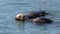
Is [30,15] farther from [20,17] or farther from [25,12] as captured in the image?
[25,12]

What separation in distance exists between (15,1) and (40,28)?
5.27 metres

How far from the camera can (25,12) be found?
18453 millimetres

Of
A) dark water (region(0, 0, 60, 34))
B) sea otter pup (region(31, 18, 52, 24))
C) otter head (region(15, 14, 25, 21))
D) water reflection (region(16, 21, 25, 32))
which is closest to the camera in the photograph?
dark water (region(0, 0, 60, 34))

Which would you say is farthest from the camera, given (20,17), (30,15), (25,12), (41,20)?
(25,12)

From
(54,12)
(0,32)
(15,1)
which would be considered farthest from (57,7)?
(0,32)

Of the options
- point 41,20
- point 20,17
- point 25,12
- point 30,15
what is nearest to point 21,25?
point 20,17

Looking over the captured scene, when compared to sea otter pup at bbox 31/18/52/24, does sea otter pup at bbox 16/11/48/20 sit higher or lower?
higher

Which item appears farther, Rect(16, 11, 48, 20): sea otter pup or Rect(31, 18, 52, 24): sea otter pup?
Rect(16, 11, 48, 20): sea otter pup

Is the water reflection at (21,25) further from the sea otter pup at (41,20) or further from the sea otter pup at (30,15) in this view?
the sea otter pup at (41,20)

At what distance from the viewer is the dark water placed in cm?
1572

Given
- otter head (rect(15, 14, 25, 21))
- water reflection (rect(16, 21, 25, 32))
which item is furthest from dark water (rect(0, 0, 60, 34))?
otter head (rect(15, 14, 25, 21))

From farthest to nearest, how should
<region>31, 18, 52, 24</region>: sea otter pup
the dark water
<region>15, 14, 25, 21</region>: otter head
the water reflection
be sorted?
<region>15, 14, 25, 21</region>: otter head < <region>31, 18, 52, 24</region>: sea otter pup < the water reflection < the dark water

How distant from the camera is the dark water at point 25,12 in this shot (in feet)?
51.6

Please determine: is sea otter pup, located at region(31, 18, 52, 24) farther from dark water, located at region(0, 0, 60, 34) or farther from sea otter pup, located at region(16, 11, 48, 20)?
sea otter pup, located at region(16, 11, 48, 20)
